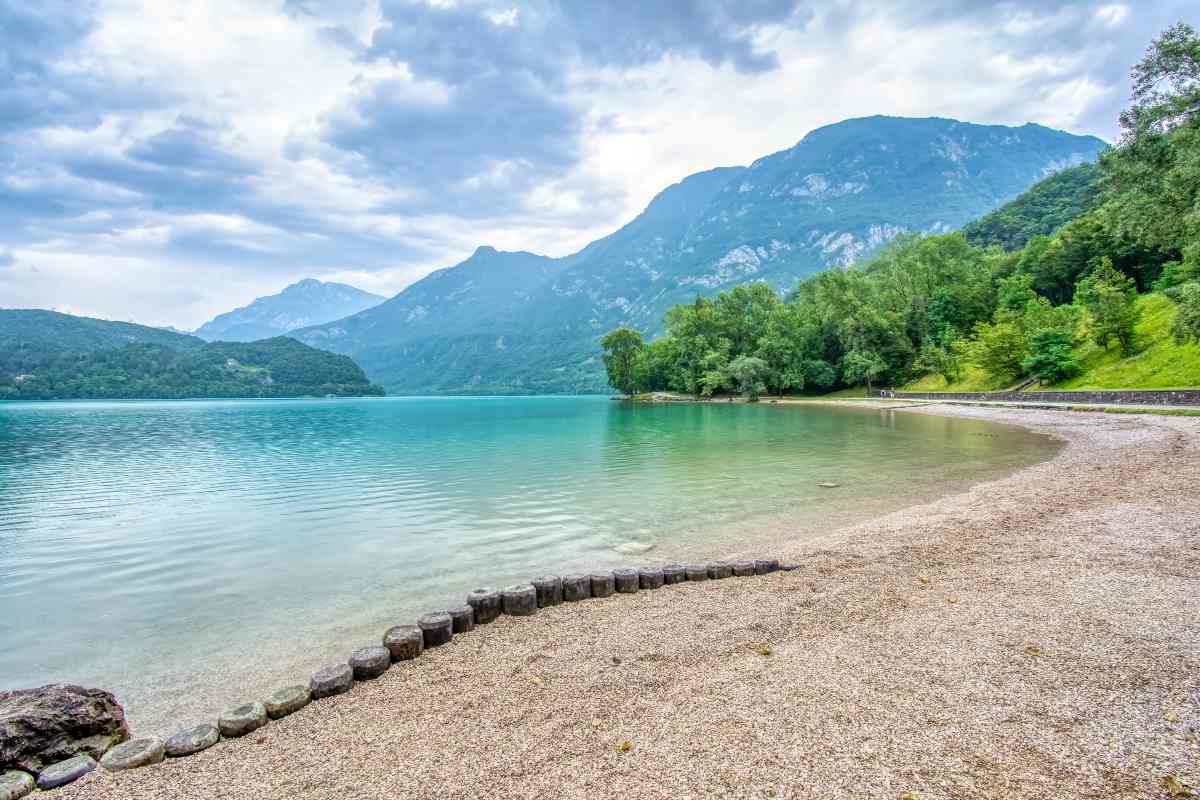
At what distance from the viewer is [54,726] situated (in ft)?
20.1

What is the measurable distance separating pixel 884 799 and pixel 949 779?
2.17ft

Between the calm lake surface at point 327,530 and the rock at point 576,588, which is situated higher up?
the rock at point 576,588

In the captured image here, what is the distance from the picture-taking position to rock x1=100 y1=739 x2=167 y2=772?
598cm

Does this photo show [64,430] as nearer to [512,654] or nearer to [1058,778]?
[512,654]

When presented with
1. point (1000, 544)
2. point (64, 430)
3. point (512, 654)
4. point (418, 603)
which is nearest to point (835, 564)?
point (1000, 544)

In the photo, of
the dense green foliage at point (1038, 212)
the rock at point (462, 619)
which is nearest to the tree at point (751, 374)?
the dense green foliage at point (1038, 212)

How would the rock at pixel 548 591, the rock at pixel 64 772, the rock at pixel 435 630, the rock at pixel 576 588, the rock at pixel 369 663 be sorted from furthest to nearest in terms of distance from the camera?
the rock at pixel 576 588 → the rock at pixel 548 591 → the rock at pixel 435 630 → the rock at pixel 369 663 → the rock at pixel 64 772

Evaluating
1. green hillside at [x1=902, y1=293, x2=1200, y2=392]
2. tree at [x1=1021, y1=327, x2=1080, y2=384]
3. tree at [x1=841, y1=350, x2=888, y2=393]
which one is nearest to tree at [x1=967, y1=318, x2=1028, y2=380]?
tree at [x1=1021, y1=327, x2=1080, y2=384]

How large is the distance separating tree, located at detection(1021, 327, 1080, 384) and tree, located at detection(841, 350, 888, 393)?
3012cm

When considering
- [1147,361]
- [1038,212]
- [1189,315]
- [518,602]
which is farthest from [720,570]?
[1038,212]

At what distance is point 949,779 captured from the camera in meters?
4.71

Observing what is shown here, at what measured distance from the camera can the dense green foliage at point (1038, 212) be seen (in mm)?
135625

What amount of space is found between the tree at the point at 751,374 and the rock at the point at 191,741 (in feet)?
344

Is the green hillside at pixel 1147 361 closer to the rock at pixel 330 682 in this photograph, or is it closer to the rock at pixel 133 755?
the rock at pixel 330 682
